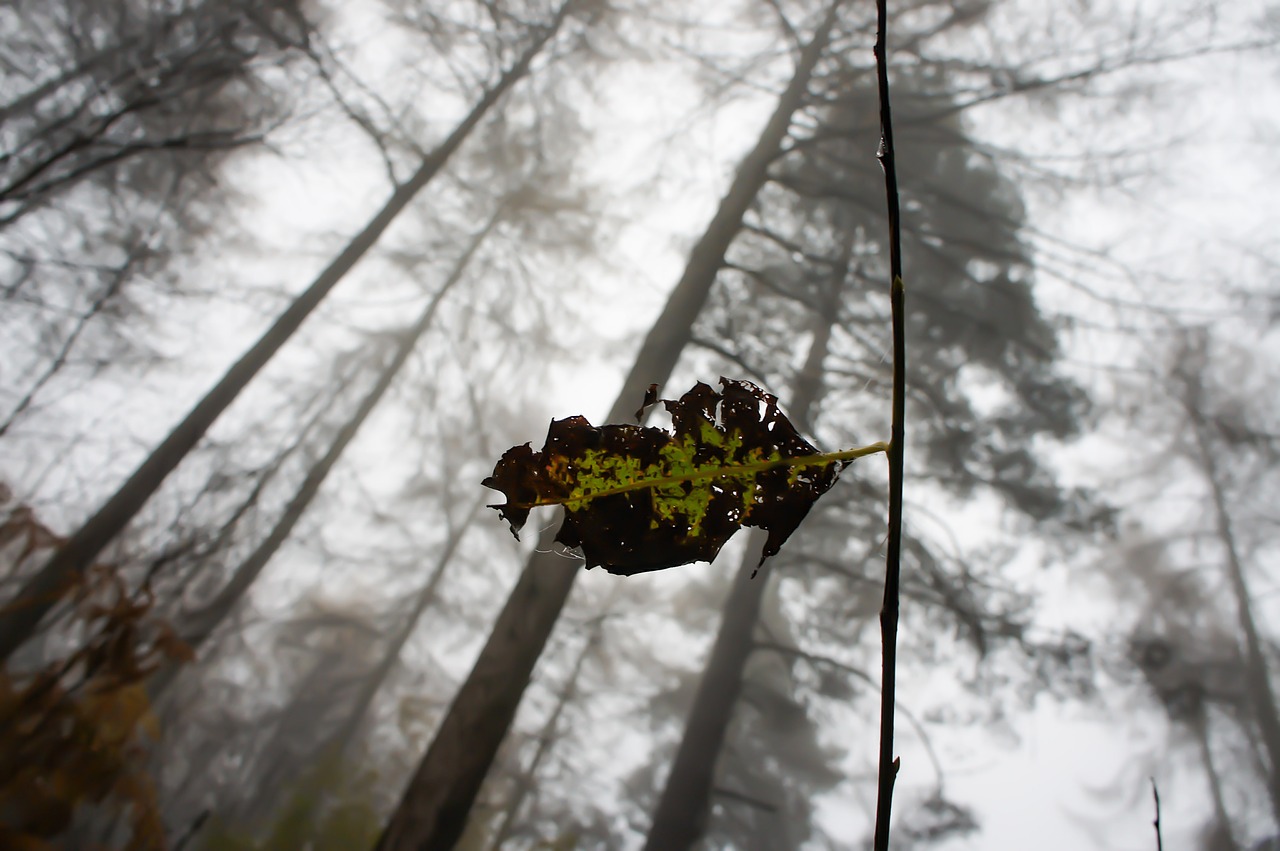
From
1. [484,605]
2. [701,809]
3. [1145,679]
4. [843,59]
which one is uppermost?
[843,59]

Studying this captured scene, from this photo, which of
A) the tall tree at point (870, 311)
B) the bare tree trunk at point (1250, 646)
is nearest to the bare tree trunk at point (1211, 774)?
the bare tree trunk at point (1250, 646)

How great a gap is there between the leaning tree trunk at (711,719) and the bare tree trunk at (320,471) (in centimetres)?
618

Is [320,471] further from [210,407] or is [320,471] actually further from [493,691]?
[493,691]

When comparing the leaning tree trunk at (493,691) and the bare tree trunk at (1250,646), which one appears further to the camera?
the bare tree trunk at (1250,646)

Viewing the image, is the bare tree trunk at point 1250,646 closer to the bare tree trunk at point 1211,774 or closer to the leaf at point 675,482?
the bare tree trunk at point 1211,774

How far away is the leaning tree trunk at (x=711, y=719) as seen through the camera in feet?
20.8

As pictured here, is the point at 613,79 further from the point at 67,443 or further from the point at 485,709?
the point at 67,443

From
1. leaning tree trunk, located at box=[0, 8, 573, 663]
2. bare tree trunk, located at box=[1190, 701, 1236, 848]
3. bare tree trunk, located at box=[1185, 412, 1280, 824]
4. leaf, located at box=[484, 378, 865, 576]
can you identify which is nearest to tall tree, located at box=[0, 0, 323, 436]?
leaning tree trunk, located at box=[0, 8, 573, 663]

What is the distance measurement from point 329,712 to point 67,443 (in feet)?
32.7

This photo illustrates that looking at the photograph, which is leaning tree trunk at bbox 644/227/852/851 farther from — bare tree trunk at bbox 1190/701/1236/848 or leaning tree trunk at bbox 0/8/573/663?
bare tree trunk at bbox 1190/701/1236/848

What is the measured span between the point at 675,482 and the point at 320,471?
10878mm

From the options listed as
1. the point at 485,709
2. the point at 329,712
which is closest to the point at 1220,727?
the point at 485,709

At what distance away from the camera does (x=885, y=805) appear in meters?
A: 0.44

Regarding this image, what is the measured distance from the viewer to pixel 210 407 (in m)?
5.34
